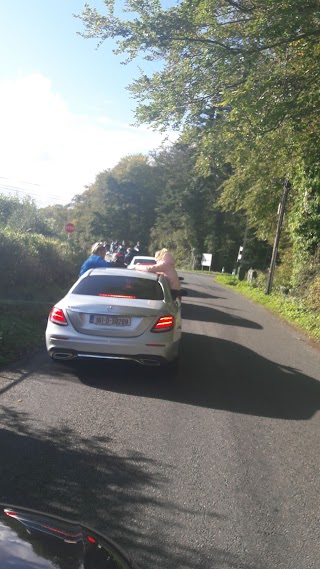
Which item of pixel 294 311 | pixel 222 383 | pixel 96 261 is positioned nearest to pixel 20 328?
pixel 96 261

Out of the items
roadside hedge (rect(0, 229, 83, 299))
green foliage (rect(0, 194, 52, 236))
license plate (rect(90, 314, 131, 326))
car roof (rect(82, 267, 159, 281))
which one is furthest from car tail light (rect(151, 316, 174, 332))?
green foliage (rect(0, 194, 52, 236))

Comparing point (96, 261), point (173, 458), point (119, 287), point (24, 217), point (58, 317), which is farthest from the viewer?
point (24, 217)

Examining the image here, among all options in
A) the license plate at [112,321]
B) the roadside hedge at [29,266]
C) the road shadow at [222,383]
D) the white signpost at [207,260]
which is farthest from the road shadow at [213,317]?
the white signpost at [207,260]

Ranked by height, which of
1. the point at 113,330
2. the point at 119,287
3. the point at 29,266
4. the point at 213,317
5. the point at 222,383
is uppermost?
the point at 119,287

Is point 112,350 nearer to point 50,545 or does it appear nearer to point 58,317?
point 58,317

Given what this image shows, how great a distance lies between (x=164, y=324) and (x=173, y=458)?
2.82 m

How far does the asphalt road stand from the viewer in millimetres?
3475

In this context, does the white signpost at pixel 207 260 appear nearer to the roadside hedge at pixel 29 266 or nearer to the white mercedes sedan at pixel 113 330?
the roadside hedge at pixel 29 266

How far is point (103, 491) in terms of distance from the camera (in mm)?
3994

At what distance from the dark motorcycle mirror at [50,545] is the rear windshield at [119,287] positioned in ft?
17.7

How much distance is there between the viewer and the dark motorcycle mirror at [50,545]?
82.4 inches

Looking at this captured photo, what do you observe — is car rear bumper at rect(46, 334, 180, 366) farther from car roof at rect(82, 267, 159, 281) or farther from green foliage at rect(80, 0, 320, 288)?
green foliage at rect(80, 0, 320, 288)

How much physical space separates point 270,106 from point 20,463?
10112 millimetres

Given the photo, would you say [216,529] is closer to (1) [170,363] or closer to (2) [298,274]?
(1) [170,363]
